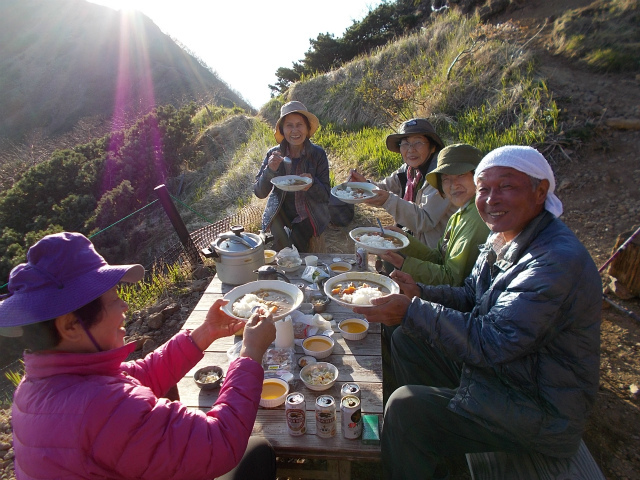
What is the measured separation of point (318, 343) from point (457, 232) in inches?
50.1

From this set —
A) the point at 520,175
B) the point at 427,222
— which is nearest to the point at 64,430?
the point at 520,175

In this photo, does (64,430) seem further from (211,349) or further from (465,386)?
(465,386)

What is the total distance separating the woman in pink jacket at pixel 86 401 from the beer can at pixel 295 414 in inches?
13.5

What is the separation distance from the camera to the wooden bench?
5.73 feet

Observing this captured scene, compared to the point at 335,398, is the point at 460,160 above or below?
above

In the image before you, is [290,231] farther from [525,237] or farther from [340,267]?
[525,237]

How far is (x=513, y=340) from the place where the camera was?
1.65m

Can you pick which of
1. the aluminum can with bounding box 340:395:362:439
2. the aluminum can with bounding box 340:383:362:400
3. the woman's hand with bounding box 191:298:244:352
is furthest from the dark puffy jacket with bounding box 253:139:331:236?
the aluminum can with bounding box 340:395:362:439

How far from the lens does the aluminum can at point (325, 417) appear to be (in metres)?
1.74

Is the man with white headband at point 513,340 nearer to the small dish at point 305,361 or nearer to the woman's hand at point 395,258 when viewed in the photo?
the small dish at point 305,361

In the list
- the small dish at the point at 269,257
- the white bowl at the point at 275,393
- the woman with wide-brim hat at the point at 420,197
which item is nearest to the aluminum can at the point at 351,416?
the white bowl at the point at 275,393

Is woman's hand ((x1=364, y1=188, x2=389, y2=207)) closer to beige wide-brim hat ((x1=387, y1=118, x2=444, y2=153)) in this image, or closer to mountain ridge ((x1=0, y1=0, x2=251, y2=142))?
beige wide-brim hat ((x1=387, y1=118, x2=444, y2=153))

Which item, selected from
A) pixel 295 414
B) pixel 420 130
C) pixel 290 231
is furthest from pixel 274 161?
pixel 295 414

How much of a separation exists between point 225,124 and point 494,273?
16.6 metres
